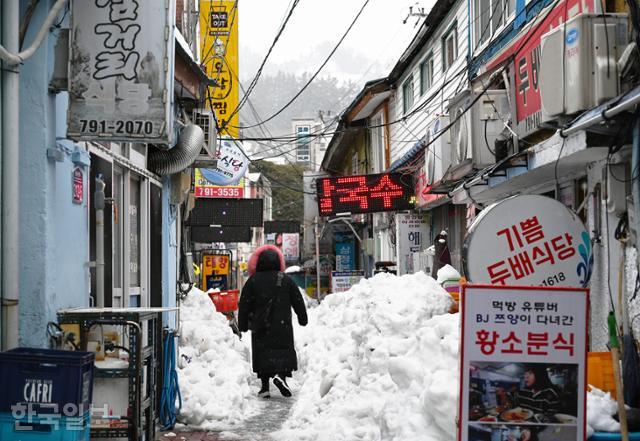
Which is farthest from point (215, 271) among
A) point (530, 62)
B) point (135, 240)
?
point (530, 62)

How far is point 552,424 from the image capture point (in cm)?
491

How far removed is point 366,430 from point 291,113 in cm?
14983

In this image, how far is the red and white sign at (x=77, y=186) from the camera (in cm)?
660

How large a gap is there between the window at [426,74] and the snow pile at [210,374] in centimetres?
1000

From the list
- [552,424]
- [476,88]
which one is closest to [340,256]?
[476,88]

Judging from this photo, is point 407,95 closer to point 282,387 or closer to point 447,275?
point 447,275

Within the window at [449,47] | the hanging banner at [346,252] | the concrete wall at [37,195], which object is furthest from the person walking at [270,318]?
the hanging banner at [346,252]

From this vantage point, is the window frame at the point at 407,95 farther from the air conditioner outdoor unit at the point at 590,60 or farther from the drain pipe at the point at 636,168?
the drain pipe at the point at 636,168

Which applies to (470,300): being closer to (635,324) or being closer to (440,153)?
(635,324)

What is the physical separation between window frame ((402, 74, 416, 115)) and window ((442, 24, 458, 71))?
3.38 m

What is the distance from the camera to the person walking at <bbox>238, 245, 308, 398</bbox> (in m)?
10.5

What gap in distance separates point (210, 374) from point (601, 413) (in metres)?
5.60

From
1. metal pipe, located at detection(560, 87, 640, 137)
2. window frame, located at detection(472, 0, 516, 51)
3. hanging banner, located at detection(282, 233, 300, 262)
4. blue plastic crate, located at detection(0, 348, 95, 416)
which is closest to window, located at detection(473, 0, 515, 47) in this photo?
window frame, located at detection(472, 0, 516, 51)

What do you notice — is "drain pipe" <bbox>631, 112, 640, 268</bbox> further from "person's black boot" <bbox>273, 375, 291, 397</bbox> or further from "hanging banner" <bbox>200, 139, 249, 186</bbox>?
"hanging banner" <bbox>200, 139, 249, 186</bbox>
